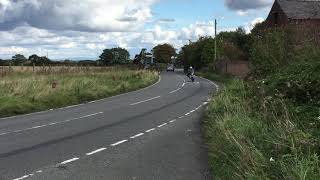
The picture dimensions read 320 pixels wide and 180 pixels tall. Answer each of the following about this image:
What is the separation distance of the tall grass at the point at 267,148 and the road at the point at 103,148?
1.87ft

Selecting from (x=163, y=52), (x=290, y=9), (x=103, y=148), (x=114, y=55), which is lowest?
(x=163, y=52)

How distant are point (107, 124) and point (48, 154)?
273 inches

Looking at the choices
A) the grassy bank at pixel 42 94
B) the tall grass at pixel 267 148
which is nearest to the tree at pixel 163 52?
the grassy bank at pixel 42 94

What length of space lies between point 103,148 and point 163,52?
16330 centimetres

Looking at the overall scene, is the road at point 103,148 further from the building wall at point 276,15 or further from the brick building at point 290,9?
the building wall at point 276,15

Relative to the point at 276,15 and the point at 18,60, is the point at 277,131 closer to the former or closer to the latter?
the point at 276,15

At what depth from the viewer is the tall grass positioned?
23.6 ft

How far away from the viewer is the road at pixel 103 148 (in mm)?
9805

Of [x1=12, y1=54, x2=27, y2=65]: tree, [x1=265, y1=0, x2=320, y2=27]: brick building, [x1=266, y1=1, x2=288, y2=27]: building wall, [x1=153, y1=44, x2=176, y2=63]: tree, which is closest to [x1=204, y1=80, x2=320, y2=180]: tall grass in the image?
[x1=265, y1=0, x2=320, y2=27]: brick building

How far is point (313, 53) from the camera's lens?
49.4 ft

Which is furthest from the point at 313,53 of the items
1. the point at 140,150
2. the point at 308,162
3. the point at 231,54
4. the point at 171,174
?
the point at 231,54

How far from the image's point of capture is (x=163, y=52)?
6919 inches

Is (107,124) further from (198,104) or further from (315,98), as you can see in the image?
(198,104)

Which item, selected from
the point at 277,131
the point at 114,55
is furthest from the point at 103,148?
the point at 114,55
